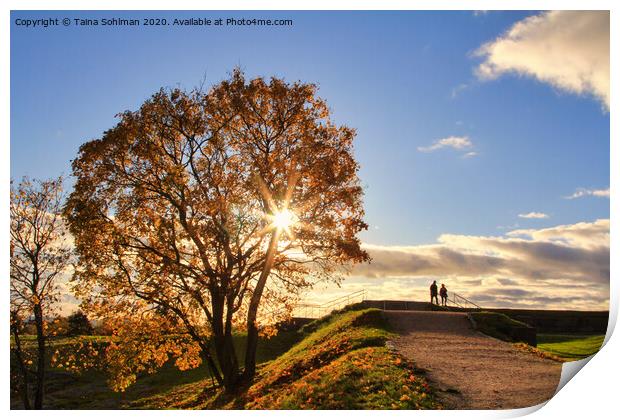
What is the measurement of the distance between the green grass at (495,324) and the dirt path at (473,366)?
809mm

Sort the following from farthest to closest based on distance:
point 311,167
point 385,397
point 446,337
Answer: point 446,337 < point 311,167 < point 385,397

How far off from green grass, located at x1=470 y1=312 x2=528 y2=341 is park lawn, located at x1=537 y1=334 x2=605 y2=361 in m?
1.78

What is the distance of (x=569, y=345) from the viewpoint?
2975 centimetres

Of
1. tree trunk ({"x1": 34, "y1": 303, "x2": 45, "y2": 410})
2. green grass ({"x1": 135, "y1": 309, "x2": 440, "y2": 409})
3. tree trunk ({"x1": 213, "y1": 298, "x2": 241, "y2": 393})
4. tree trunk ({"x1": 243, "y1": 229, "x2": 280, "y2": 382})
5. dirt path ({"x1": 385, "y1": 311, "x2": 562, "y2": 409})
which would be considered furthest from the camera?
tree trunk ({"x1": 243, "y1": 229, "x2": 280, "y2": 382})

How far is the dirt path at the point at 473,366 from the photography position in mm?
16547

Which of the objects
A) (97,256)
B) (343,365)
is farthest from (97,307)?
(343,365)

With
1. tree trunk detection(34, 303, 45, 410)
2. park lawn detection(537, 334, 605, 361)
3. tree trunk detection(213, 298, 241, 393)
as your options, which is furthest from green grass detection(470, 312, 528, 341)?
tree trunk detection(34, 303, 45, 410)

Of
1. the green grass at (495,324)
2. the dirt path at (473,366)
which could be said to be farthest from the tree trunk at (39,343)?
the green grass at (495,324)

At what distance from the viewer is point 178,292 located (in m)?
21.1

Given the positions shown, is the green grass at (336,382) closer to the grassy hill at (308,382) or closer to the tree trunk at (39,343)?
the grassy hill at (308,382)

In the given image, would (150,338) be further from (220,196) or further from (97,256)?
(220,196)

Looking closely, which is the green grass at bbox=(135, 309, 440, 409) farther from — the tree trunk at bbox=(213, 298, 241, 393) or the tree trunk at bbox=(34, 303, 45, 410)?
the tree trunk at bbox=(34, 303, 45, 410)

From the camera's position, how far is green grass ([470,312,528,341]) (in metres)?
28.4
